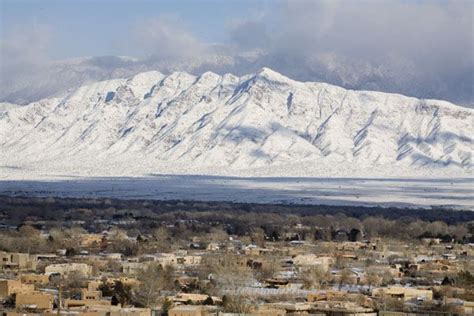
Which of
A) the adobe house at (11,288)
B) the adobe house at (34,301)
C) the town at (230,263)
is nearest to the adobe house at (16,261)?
the town at (230,263)

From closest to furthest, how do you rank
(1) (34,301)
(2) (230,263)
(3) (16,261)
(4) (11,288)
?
(1) (34,301)
(4) (11,288)
(3) (16,261)
(2) (230,263)

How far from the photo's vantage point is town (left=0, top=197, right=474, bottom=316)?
43062 millimetres

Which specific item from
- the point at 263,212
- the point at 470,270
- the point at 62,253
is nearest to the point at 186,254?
the point at 62,253

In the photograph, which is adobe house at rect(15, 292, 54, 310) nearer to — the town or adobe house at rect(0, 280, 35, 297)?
the town

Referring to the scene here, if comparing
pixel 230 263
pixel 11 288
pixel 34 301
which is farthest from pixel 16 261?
pixel 34 301

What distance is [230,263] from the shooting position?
194 ft

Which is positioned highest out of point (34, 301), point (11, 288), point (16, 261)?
point (16, 261)

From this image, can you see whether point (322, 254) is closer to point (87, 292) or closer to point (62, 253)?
point (62, 253)

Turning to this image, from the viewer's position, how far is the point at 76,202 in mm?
126000

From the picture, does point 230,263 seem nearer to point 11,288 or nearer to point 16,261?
point 16,261

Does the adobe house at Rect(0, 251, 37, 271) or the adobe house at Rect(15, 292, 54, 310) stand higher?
the adobe house at Rect(0, 251, 37, 271)

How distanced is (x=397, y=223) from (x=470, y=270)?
133ft

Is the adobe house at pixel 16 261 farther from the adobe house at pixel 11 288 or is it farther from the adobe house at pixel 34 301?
the adobe house at pixel 34 301

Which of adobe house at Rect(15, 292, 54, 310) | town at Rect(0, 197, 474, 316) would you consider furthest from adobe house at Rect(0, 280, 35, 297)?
adobe house at Rect(15, 292, 54, 310)
